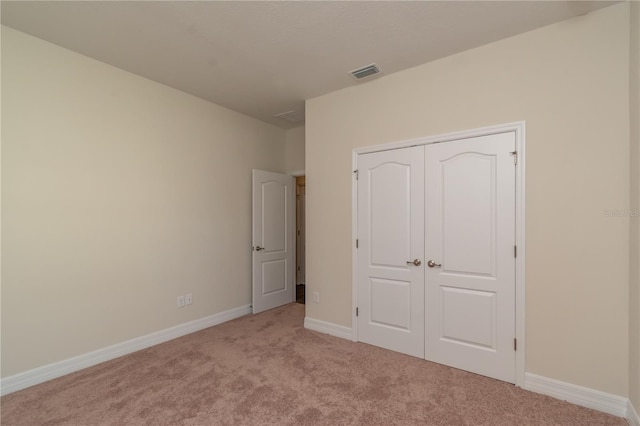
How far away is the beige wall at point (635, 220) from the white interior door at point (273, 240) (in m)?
3.70

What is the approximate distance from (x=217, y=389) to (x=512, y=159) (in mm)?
2983

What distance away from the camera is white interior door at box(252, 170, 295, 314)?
4.20m

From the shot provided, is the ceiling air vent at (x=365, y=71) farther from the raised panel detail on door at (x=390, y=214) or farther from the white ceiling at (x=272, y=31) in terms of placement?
the raised panel detail on door at (x=390, y=214)

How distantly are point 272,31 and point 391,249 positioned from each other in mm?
2227

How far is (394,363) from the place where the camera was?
271 cm

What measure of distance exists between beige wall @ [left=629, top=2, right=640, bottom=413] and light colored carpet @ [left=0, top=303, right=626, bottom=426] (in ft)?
1.20

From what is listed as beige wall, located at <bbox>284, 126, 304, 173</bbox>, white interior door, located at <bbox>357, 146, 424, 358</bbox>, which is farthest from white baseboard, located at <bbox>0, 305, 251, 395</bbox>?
beige wall, located at <bbox>284, 126, 304, 173</bbox>

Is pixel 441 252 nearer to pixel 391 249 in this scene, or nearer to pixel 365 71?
pixel 391 249

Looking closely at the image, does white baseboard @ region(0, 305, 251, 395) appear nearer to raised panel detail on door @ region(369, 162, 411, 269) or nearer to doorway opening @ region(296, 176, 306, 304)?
doorway opening @ region(296, 176, 306, 304)

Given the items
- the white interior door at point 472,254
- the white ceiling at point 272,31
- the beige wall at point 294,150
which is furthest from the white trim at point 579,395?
the beige wall at point 294,150

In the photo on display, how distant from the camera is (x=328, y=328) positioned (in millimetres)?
3428

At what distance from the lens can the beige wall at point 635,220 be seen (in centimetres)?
184

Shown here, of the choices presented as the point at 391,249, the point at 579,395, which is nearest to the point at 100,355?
the point at 391,249

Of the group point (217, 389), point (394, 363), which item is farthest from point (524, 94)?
point (217, 389)
